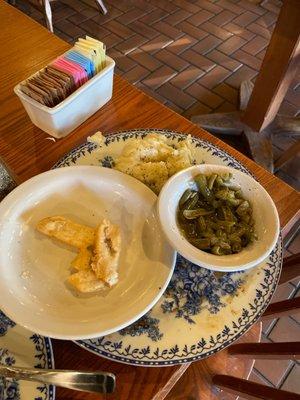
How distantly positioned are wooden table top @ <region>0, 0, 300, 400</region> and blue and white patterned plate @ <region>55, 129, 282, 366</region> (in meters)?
0.03

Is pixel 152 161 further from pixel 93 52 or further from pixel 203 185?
pixel 93 52

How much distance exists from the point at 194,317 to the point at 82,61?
0.53 metres

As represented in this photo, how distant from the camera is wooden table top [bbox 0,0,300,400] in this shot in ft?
2.20

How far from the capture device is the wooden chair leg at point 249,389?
0.53 metres

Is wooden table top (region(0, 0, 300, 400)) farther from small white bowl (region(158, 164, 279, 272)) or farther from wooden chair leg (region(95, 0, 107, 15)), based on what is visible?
wooden chair leg (region(95, 0, 107, 15))

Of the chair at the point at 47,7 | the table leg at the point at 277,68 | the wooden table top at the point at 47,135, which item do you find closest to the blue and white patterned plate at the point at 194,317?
the wooden table top at the point at 47,135

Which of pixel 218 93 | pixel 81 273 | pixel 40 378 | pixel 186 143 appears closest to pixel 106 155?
pixel 186 143

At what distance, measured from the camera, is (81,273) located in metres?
0.54

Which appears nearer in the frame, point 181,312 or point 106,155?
point 181,312

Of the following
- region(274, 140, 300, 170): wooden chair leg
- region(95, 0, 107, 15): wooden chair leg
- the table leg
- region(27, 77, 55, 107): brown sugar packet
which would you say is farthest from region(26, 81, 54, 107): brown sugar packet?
region(95, 0, 107, 15): wooden chair leg

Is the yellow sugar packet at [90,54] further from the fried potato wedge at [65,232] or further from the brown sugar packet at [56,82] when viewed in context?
the fried potato wedge at [65,232]

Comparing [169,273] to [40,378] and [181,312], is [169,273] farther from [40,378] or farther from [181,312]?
[40,378]

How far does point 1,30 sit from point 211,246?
84cm

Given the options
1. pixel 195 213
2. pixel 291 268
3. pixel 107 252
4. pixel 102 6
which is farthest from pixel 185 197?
pixel 102 6
